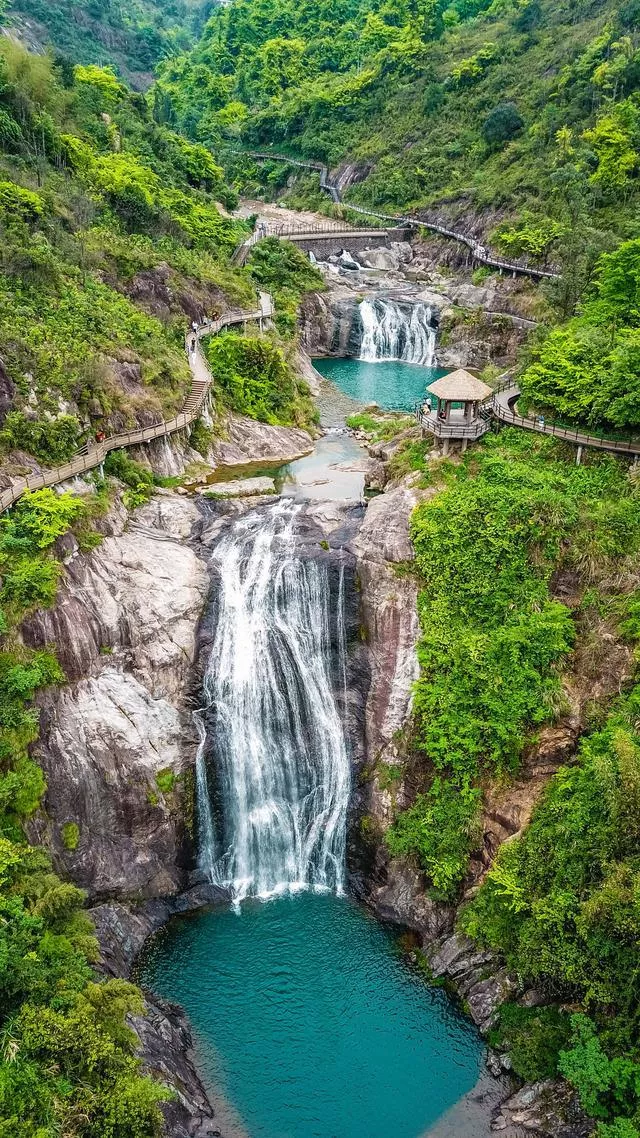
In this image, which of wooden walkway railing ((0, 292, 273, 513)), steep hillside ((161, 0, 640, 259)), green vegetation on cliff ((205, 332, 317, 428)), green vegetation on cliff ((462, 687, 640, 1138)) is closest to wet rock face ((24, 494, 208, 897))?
wooden walkway railing ((0, 292, 273, 513))

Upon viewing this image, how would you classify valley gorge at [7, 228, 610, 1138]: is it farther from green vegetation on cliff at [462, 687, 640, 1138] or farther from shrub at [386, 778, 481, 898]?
green vegetation on cliff at [462, 687, 640, 1138]

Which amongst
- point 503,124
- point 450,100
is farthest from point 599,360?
point 450,100

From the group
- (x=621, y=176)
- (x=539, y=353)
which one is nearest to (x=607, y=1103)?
(x=539, y=353)

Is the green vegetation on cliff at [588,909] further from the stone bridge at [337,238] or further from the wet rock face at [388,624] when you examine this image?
the stone bridge at [337,238]

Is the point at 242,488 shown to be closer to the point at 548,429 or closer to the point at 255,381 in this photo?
the point at 255,381

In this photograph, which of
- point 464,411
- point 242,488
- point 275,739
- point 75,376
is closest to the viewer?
point 275,739
